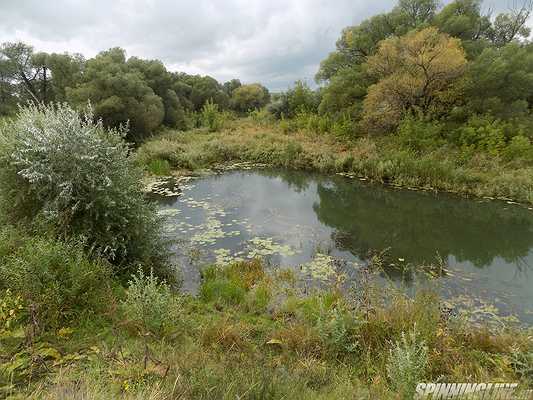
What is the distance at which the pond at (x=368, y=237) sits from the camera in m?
5.73

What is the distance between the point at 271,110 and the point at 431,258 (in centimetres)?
2360

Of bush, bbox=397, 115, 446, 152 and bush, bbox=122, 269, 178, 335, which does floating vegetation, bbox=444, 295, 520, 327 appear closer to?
bush, bbox=122, 269, 178, 335

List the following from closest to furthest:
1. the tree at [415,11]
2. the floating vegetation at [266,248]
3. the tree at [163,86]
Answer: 1. the floating vegetation at [266,248]
2. the tree at [415,11]
3. the tree at [163,86]

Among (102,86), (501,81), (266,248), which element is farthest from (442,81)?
(102,86)

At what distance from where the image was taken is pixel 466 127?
1379 centimetres

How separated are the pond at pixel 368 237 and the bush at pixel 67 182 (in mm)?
1692

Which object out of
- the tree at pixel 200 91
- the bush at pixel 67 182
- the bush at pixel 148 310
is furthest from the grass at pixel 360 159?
the tree at pixel 200 91

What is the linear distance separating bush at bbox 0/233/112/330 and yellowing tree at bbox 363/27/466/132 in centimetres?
1550

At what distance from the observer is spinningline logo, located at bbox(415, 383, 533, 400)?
7.70 ft

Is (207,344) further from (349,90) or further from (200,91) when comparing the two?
(200,91)

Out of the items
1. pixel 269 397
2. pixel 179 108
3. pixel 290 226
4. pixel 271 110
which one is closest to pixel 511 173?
pixel 290 226

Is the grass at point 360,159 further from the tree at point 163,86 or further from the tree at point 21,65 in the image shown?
the tree at point 21,65

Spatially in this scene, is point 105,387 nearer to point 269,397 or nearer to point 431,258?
point 269,397

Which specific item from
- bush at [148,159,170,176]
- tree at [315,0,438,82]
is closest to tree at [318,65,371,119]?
tree at [315,0,438,82]
